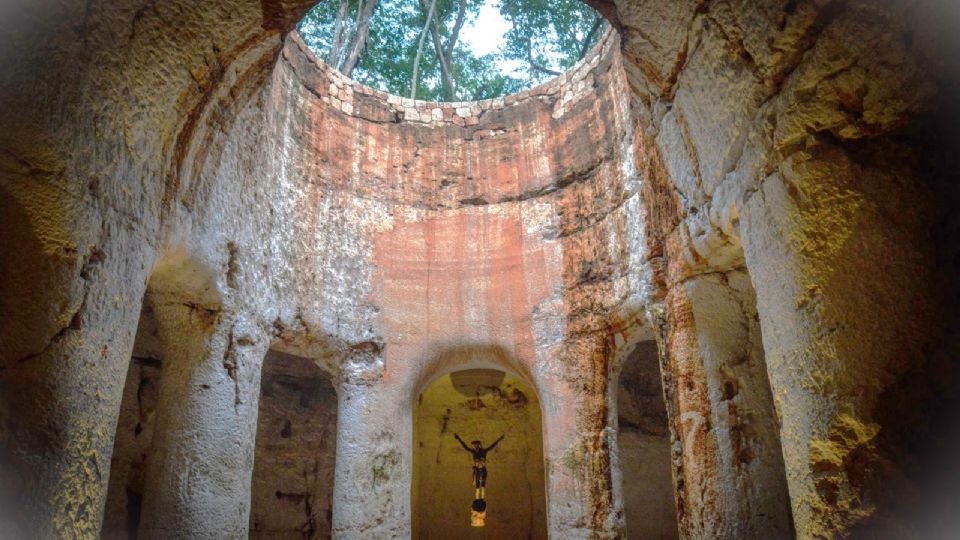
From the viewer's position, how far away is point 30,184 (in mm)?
2471

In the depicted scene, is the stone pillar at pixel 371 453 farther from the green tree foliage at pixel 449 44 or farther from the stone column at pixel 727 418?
the green tree foliage at pixel 449 44

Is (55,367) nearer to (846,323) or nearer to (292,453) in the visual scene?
(846,323)

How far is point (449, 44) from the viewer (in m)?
13.9

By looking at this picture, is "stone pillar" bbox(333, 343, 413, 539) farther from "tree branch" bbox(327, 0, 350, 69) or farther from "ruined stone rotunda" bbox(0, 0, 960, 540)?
"tree branch" bbox(327, 0, 350, 69)

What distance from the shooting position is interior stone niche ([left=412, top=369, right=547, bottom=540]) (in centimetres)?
1005

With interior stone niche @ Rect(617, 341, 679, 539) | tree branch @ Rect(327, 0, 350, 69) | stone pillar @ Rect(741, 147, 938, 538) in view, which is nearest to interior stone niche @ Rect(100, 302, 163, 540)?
stone pillar @ Rect(741, 147, 938, 538)

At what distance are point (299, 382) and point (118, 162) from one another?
21.7ft

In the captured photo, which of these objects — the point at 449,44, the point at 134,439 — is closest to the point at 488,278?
the point at 134,439

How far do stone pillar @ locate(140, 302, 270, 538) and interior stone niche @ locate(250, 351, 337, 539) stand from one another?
351cm

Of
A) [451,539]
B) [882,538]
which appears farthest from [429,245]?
[882,538]

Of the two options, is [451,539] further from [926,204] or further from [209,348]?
[926,204]

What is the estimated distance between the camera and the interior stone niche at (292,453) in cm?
874

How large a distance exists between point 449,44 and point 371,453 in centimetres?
970

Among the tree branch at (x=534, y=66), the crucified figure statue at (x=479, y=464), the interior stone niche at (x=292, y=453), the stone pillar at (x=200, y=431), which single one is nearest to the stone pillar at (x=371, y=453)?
the stone pillar at (x=200, y=431)
